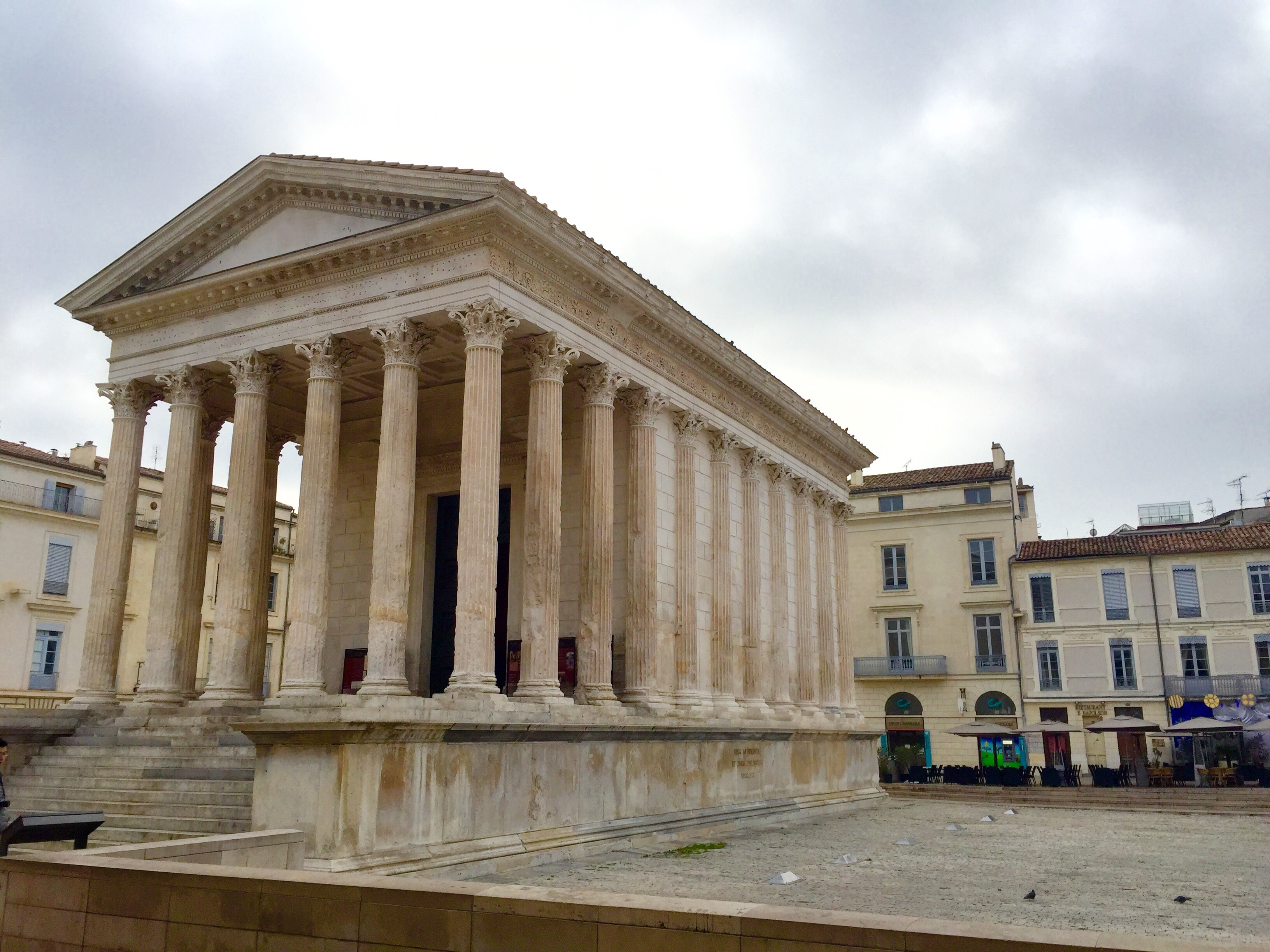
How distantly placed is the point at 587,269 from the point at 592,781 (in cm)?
874

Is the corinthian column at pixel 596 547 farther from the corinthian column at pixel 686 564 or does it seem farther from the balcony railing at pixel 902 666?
the balcony railing at pixel 902 666

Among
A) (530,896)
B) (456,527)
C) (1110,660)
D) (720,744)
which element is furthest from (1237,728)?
(530,896)

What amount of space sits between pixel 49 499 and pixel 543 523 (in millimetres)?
27319

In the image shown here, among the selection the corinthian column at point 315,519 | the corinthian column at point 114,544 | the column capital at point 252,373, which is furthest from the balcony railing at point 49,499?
the corinthian column at point 315,519

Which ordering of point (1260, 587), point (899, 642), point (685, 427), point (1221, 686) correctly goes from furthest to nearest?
1. point (899, 642)
2. point (1260, 587)
3. point (1221, 686)
4. point (685, 427)

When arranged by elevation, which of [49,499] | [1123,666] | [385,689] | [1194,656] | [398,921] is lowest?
[398,921]

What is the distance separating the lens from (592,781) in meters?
17.5

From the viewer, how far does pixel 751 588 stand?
25.2m

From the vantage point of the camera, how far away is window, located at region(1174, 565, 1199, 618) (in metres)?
42.2

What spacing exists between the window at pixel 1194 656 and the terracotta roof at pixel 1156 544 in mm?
3370

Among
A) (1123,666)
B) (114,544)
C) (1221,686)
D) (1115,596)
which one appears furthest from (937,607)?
(114,544)

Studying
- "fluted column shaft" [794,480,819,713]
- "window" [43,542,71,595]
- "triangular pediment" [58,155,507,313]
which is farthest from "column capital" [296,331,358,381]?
"window" [43,542,71,595]

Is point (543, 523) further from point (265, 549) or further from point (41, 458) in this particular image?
point (41, 458)

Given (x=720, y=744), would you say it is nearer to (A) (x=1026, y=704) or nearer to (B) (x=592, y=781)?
(B) (x=592, y=781)
